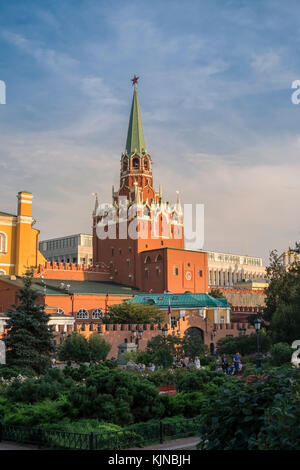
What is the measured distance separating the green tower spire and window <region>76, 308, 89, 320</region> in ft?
83.3

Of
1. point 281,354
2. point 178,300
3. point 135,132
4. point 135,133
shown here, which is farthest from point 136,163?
point 281,354

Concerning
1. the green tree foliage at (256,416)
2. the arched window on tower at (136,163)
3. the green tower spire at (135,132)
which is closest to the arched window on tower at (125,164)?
the green tower spire at (135,132)

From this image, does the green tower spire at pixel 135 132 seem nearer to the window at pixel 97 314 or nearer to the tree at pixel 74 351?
the window at pixel 97 314

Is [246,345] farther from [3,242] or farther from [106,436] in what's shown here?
[3,242]

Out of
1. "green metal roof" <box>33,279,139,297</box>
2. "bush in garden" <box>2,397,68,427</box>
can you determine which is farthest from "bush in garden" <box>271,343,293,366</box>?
"green metal roof" <box>33,279,139,297</box>

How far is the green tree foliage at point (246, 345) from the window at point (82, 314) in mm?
17851

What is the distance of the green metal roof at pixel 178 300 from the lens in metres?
54.9

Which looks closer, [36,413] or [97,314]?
[36,413]

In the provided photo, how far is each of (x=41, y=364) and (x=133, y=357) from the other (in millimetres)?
10189

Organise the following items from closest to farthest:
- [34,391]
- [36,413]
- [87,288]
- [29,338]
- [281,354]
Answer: [36,413] < [34,391] < [29,338] < [281,354] < [87,288]

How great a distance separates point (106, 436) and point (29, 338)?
14575mm

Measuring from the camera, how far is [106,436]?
11672mm

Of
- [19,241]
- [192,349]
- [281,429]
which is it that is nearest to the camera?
[281,429]
